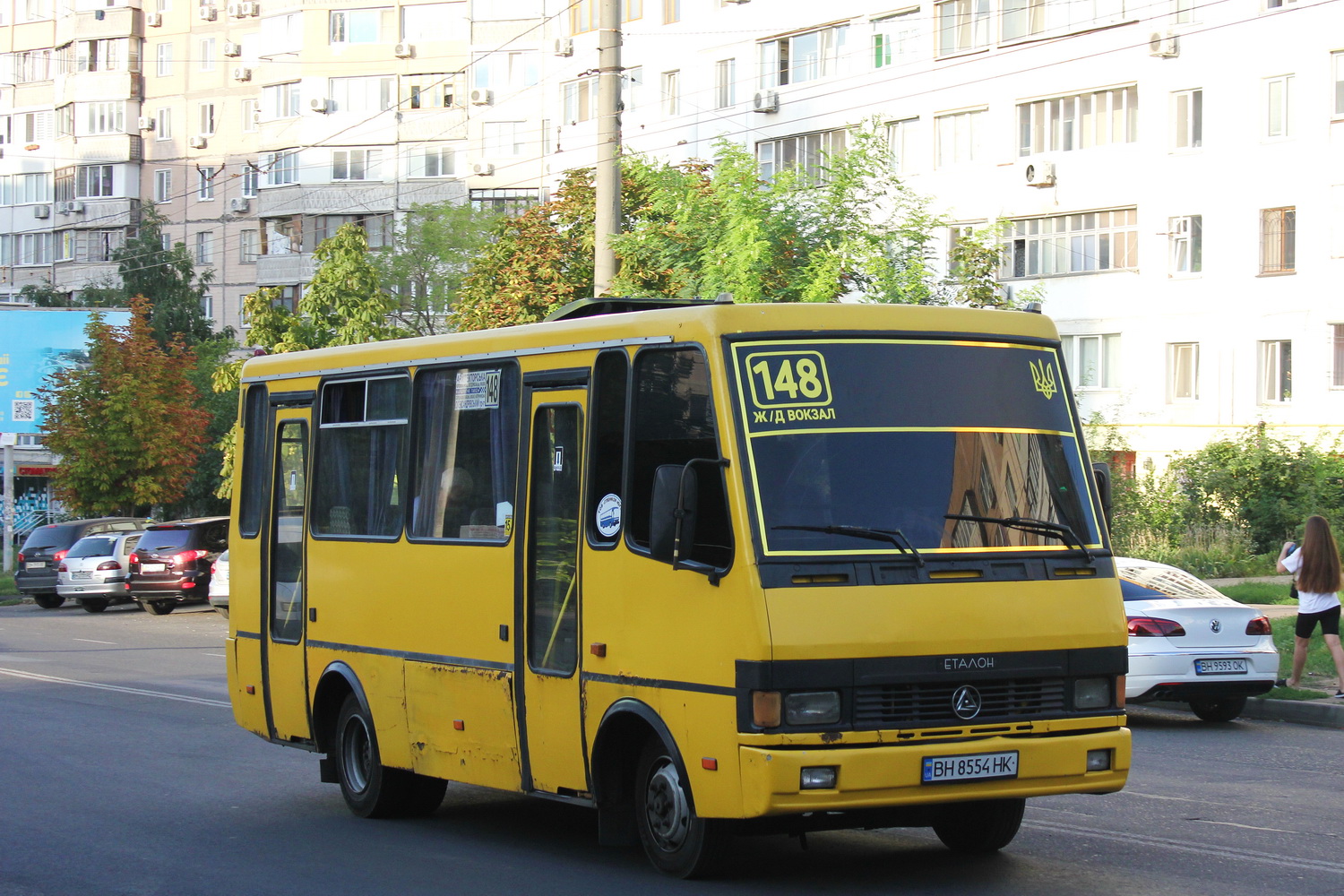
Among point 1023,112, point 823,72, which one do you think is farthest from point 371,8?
point 1023,112

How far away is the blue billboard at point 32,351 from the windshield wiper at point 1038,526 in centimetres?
4122

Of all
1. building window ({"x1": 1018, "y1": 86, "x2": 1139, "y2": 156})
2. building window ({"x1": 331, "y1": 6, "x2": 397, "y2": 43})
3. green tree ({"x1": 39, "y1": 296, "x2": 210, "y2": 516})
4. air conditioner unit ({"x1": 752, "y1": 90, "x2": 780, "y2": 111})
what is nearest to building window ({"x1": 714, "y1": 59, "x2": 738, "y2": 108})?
air conditioner unit ({"x1": 752, "y1": 90, "x2": 780, "y2": 111})

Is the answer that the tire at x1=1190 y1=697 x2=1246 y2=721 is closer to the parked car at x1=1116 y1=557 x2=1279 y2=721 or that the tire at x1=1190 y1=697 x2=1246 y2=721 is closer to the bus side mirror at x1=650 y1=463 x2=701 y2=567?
the parked car at x1=1116 y1=557 x2=1279 y2=721

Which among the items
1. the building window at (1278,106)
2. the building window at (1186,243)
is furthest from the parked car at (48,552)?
the building window at (1278,106)

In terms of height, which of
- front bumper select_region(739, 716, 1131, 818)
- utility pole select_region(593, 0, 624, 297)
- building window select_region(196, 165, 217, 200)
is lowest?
front bumper select_region(739, 716, 1131, 818)

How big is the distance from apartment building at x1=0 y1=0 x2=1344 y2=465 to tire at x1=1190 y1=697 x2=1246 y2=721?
36.3 feet

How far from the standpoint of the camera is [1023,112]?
4316 cm

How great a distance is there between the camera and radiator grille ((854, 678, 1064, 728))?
7.39 metres

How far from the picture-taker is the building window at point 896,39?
45281 millimetres

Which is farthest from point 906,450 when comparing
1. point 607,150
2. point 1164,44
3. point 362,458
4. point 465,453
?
point 1164,44

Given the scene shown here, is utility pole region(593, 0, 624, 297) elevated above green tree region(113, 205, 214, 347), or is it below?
below

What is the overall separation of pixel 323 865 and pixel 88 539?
29377 mm

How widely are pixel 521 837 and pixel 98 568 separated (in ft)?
92.1

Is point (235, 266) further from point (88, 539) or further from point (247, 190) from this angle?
point (88, 539)
